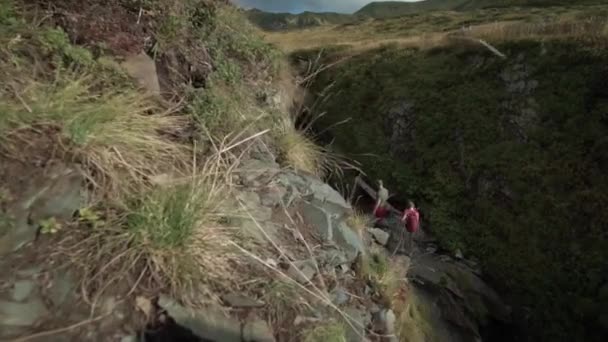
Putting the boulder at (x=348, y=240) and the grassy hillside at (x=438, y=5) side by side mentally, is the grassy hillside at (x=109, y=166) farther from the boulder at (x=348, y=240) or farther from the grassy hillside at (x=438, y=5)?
the grassy hillside at (x=438, y=5)

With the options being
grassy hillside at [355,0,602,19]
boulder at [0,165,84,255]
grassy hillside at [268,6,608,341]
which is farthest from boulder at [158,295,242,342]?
grassy hillside at [355,0,602,19]

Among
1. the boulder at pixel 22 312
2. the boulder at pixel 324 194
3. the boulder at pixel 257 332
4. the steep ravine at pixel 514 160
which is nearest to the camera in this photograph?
the boulder at pixel 22 312

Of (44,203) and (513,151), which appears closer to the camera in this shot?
(44,203)

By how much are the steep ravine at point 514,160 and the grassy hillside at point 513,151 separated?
29mm

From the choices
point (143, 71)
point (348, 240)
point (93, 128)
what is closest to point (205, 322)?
point (93, 128)

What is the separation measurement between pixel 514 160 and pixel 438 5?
124444 millimetres

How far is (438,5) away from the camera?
123562 mm

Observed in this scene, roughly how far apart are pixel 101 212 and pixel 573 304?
28.1 ft

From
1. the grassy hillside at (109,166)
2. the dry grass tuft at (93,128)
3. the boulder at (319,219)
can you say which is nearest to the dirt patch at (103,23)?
the grassy hillside at (109,166)

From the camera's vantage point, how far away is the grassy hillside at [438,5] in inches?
1888

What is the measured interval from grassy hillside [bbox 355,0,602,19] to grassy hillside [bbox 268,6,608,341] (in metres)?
33.3

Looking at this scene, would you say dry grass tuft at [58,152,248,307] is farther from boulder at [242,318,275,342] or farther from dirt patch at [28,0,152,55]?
dirt patch at [28,0,152,55]

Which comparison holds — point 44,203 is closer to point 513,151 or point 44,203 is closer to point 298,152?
point 298,152

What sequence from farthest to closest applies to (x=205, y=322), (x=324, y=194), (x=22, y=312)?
(x=324, y=194) < (x=205, y=322) < (x=22, y=312)
